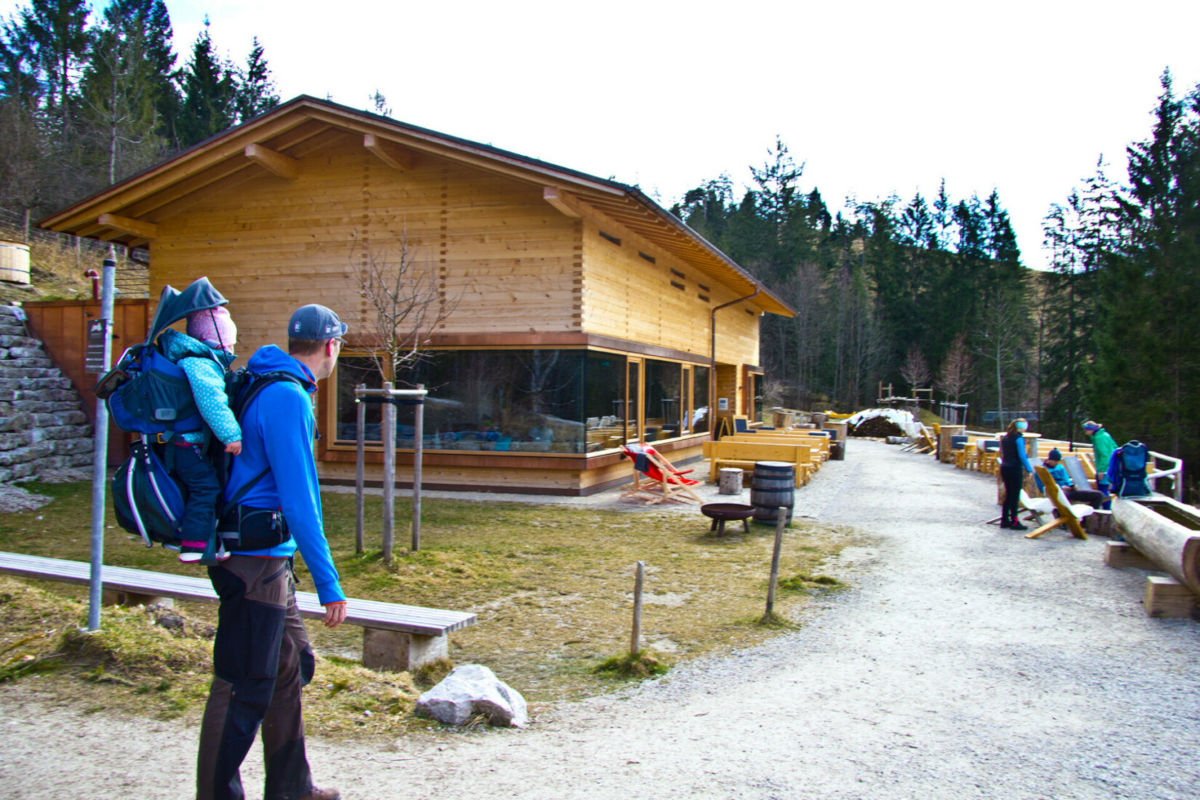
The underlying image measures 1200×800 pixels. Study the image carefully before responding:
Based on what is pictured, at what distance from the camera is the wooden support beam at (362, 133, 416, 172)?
41.9 feet

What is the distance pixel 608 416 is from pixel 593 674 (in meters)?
8.95

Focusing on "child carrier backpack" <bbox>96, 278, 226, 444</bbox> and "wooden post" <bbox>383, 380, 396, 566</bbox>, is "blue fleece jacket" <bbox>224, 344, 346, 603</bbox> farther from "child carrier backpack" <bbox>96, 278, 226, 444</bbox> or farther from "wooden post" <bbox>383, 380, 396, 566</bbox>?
"wooden post" <bbox>383, 380, 396, 566</bbox>

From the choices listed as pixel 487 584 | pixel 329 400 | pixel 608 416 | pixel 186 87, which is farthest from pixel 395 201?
pixel 186 87

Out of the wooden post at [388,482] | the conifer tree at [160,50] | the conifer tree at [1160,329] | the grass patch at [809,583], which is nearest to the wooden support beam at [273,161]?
the wooden post at [388,482]

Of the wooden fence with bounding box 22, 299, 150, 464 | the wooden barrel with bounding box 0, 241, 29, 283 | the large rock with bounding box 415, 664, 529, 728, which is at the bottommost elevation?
the large rock with bounding box 415, 664, 529, 728

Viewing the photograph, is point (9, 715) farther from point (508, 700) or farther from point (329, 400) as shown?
point (329, 400)

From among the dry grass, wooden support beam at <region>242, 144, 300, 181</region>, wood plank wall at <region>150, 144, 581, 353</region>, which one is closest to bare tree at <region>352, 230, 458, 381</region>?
wood plank wall at <region>150, 144, 581, 353</region>

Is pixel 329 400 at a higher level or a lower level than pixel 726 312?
lower

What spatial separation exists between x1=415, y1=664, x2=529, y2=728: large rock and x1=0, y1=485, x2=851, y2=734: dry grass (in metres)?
0.14

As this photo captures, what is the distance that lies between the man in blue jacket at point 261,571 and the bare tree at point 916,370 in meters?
56.0

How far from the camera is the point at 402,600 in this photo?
649 centimetres

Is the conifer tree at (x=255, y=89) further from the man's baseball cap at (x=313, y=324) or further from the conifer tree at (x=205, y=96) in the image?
the man's baseball cap at (x=313, y=324)

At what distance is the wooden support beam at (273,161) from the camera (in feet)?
43.0

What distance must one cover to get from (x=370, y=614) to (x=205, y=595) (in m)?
1.31
